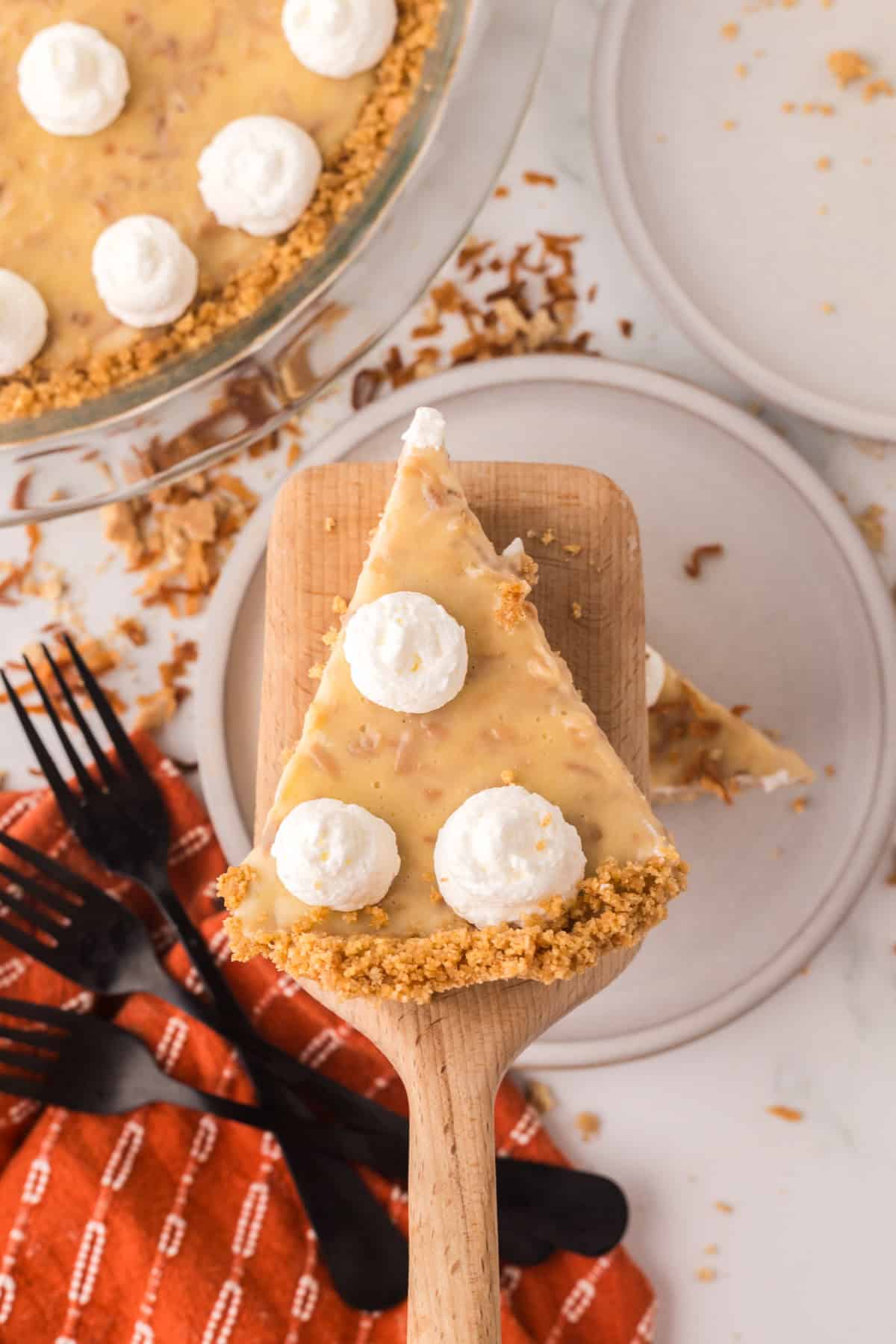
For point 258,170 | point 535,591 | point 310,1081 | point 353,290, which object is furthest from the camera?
point 310,1081

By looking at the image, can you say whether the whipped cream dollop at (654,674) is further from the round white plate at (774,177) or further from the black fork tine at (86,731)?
the black fork tine at (86,731)

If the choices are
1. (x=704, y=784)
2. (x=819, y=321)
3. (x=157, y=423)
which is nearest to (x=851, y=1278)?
(x=704, y=784)

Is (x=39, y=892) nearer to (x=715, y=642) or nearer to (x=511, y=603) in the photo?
(x=511, y=603)

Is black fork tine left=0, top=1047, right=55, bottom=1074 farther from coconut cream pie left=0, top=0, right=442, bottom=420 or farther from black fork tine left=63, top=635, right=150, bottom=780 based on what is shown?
coconut cream pie left=0, top=0, right=442, bottom=420

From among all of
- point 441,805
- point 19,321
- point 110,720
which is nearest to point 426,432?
point 441,805

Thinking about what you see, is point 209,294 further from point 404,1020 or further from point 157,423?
point 404,1020

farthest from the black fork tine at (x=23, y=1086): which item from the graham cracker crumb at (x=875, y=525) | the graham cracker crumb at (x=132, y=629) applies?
the graham cracker crumb at (x=875, y=525)

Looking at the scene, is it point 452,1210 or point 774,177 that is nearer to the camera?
point 452,1210
